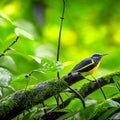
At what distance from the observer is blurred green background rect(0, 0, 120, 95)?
1071mm

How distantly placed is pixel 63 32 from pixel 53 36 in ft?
0.16

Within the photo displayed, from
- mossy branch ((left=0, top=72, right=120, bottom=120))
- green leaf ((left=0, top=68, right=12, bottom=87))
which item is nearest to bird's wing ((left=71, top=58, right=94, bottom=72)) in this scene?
mossy branch ((left=0, top=72, right=120, bottom=120))

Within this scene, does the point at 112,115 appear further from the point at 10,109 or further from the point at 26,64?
the point at 26,64

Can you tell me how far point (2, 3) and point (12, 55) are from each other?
0.45 ft

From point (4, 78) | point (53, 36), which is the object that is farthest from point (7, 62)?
point (53, 36)

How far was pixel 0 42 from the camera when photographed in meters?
1.07

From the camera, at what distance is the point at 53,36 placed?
1.20m

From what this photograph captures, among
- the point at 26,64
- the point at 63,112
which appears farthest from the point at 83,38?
the point at 63,112

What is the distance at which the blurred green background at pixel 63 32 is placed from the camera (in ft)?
3.51

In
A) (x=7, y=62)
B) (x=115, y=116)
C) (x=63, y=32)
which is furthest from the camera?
(x=63, y=32)

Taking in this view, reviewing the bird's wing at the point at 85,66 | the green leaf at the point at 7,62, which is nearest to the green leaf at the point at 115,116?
the bird's wing at the point at 85,66

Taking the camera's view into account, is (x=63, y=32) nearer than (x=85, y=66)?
No

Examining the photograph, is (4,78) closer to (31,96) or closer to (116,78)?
(31,96)

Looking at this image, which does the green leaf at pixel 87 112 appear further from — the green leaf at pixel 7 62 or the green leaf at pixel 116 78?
the green leaf at pixel 7 62
